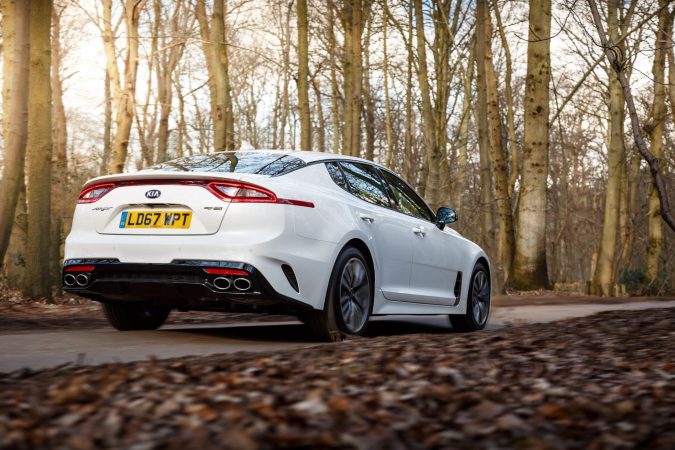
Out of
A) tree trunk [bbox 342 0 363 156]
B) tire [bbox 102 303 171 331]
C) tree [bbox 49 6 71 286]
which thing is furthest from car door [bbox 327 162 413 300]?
tree trunk [bbox 342 0 363 156]

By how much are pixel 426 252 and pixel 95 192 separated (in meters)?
3.28

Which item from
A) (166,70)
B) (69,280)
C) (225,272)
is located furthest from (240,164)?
(166,70)

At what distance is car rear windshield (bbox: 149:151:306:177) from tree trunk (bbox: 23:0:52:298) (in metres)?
5.86

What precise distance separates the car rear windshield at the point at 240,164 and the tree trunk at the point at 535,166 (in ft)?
34.0

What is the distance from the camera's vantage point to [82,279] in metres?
6.67

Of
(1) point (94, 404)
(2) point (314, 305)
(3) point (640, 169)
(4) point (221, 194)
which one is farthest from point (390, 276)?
(3) point (640, 169)

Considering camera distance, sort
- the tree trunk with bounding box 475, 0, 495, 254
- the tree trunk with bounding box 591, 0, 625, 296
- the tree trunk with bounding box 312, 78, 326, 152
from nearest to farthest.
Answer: the tree trunk with bounding box 475, 0, 495, 254 → the tree trunk with bounding box 591, 0, 625, 296 → the tree trunk with bounding box 312, 78, 326, 152

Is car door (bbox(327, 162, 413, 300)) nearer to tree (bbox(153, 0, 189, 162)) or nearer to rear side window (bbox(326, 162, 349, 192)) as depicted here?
rear side window (bbox(326, 162, 349, 192))

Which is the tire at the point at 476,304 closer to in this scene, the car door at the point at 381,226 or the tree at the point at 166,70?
the car door at the point at 381,226

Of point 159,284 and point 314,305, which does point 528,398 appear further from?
point 159,284

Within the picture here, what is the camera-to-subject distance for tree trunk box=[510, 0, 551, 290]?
16531mm

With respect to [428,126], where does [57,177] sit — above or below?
below

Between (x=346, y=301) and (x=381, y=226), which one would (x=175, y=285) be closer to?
(x=346, y=301)

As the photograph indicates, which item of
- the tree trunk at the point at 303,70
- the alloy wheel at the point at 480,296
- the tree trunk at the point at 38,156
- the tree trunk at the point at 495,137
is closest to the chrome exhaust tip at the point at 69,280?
the alloy wheel at the point at 480,296
